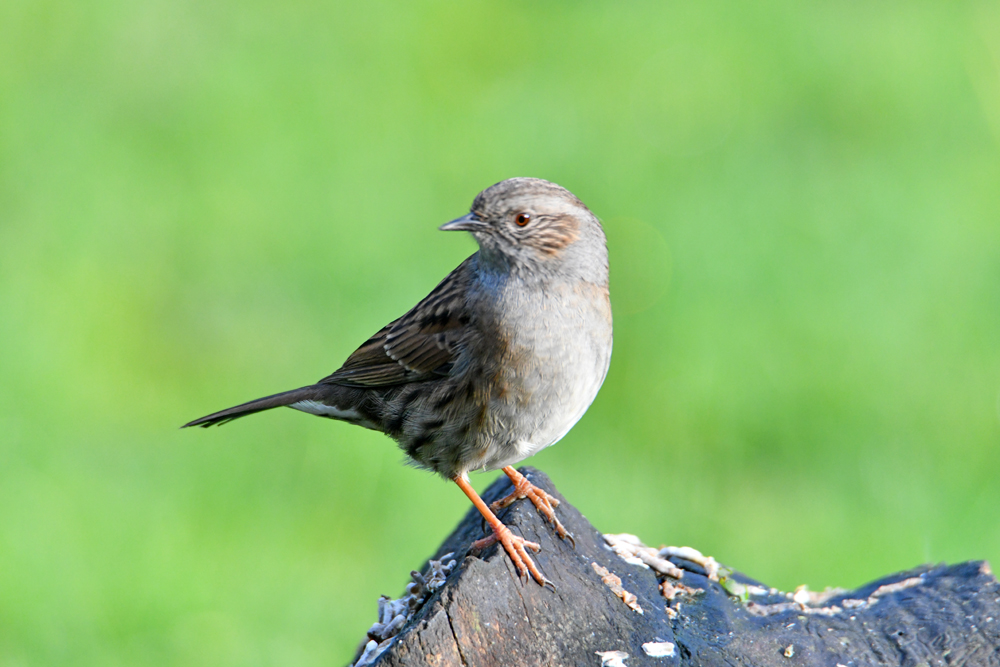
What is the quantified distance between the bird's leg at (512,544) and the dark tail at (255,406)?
1110 mm

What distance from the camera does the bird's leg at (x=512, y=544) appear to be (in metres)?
3.46

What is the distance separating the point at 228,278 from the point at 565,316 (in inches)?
183

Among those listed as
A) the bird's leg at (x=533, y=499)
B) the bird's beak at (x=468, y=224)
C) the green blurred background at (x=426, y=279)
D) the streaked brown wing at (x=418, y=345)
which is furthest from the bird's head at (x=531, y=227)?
the green blurred background at (x=426, y=279)

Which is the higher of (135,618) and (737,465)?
(135,618)

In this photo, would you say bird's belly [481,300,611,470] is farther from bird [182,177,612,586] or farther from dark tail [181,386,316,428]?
dark tail [181,386,316,428]

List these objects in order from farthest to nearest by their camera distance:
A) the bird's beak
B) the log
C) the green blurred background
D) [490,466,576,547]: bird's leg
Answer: the green blurred background → the bird's beak → [490,466,576,547]: bird's leg → the log

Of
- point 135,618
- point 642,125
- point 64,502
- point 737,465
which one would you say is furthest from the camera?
point 642,125

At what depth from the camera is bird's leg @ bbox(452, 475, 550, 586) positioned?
3465 millimetres

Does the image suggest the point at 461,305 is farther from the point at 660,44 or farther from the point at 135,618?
the point at 660,44

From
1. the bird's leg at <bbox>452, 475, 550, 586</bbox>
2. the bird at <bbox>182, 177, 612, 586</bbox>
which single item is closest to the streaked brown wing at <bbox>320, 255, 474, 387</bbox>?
the bird at <bbox>182, 177, 612, 586</bbox>

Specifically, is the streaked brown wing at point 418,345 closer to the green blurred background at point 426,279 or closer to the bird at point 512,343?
the bird at point 512,343

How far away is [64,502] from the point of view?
6191 mm

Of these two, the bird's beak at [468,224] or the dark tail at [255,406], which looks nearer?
the bird's beak at [468,224]

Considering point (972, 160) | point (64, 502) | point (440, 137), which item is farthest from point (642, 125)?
point (64, 502)
